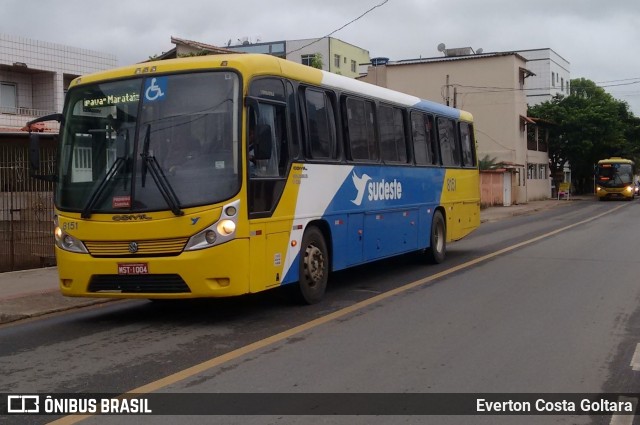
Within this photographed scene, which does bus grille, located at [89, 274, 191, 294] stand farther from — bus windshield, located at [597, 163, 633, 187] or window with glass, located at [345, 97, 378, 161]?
bus windshield, located at [597, 163, 633, 187]

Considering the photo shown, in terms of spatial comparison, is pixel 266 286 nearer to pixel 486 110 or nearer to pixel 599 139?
A: pixel 486 110

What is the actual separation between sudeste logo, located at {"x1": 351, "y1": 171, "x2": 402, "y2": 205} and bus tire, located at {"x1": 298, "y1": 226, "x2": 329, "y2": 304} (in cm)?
114

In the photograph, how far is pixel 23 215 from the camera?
13.5 m

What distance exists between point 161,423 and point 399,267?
8908 mm

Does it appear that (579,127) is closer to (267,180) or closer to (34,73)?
(34,73)

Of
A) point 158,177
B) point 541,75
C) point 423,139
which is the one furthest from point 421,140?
point 541,75

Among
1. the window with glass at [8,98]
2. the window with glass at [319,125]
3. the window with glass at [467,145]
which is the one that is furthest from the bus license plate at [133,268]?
the window with glass at [8,98]

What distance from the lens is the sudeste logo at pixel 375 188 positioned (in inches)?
402

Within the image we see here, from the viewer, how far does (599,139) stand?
49.8 m

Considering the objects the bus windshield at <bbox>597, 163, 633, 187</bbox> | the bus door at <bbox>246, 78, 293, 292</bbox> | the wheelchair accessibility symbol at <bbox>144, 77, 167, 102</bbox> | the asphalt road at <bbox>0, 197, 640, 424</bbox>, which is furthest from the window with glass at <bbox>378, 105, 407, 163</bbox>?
the bus windshield at <bbox>597, 163, 633, 187</bbox>

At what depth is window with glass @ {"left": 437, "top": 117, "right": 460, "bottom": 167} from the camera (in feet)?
45.5

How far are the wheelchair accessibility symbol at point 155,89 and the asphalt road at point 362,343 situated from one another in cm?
266

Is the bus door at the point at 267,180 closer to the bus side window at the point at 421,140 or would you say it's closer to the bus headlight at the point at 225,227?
the bus headlight at the point at 225,227

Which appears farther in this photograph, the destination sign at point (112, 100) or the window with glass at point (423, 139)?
the window with glass at point (423, 139)
